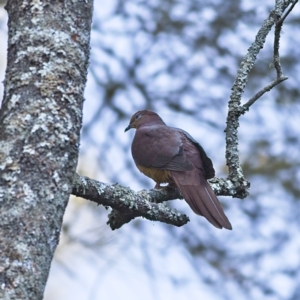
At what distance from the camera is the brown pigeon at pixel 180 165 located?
10.5 ft

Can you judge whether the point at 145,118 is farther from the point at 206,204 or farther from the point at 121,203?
the point at 121,203

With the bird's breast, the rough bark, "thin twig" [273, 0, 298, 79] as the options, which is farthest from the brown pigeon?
the rough bark

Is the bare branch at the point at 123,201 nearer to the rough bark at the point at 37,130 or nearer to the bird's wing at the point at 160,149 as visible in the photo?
the rough bark at the point at 37,130

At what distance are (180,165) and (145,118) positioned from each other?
1.54m

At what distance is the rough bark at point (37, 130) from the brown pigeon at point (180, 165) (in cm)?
136

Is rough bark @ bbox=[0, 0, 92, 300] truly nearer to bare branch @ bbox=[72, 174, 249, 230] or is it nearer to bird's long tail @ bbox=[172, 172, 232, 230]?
bare branch @ bbox=[72, 174, 249, 230]

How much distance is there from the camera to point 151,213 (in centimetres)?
250

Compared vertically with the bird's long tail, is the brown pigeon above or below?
above

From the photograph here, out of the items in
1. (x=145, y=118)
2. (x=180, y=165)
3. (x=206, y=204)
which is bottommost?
(x=206, y=204)

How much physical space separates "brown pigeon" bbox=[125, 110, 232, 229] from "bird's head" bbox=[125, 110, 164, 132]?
0.61m

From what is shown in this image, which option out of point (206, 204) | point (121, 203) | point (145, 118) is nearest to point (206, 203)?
point (206, 204)

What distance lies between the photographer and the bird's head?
17.3ft

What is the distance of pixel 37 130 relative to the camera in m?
1.75

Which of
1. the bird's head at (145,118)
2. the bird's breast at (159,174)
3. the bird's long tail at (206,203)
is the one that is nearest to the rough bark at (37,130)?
the bird's long tail at (206,203)
